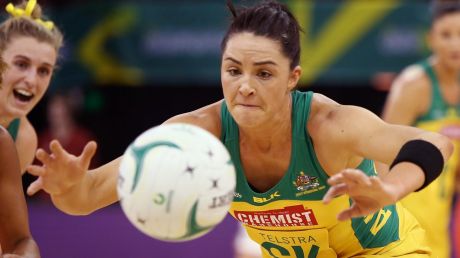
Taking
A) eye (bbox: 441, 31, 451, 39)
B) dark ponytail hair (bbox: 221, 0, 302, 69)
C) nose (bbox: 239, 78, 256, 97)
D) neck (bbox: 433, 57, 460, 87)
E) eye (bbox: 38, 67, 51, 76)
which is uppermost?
dark ponytail hair (bbox: 221, 0, 302, 69)

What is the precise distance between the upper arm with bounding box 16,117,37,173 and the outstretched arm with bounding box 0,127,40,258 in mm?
934

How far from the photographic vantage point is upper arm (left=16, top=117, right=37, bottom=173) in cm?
474

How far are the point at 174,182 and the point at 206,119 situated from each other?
767mm

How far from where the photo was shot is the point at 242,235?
21.2 feet

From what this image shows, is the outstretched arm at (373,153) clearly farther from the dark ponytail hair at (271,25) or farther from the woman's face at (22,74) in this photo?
the woman's face at (22,74)

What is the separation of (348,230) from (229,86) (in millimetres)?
829

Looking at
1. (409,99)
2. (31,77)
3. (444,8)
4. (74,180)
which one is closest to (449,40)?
(444,8)

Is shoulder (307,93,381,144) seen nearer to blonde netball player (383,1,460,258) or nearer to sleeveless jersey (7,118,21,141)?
sleeveless jersey (7,118,21,141)

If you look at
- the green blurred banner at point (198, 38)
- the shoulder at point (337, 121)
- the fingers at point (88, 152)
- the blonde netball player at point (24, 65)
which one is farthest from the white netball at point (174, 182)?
the green blurred banner at point (198, 38)

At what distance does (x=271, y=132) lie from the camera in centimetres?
396

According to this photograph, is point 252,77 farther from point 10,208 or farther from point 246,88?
point 10,208

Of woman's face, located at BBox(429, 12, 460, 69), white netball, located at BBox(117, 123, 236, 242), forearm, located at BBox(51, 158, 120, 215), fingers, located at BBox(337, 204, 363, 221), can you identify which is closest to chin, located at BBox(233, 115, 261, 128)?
white netball, located at BBox(117, 123, 236, 242)

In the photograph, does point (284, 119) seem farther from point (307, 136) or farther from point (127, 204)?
point (127, 204)

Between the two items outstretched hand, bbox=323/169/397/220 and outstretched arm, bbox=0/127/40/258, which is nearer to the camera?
outstretched hand, bbox=323/169/397/220
